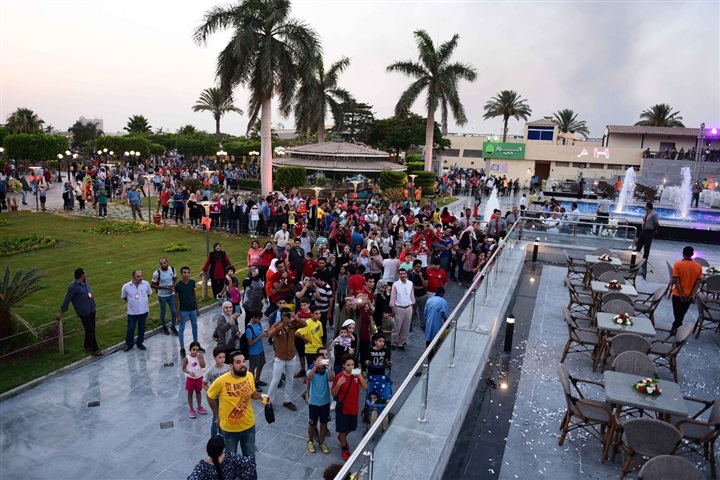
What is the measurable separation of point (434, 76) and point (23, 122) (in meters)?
53.4

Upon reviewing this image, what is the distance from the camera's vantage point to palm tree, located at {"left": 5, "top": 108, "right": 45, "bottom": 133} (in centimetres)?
6144

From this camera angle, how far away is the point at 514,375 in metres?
8.88

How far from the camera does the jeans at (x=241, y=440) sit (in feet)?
19.3

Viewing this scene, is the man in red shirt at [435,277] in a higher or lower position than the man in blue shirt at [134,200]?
lower

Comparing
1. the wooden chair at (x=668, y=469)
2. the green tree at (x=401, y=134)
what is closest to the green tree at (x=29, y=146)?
the green tree at (x=401, y=134)

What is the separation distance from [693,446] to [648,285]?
8.89 m

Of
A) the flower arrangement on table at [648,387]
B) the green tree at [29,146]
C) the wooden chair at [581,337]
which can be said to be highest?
the green tree at [29,146]

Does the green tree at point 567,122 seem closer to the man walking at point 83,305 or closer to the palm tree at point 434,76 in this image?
the palm tree at point 434,76

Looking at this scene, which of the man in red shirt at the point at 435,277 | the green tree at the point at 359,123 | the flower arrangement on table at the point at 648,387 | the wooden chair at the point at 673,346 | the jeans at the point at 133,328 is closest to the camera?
the flower arrangement on table at the point at 648,387

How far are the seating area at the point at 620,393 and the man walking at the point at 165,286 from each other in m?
7.17

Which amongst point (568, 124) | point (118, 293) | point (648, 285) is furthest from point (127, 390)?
point (568, 124)

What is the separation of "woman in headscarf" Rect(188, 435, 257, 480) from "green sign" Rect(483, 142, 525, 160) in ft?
184

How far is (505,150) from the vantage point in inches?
2244

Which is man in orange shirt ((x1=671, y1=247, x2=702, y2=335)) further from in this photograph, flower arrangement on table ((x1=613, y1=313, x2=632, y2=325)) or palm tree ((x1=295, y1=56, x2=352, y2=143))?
palm tree ((x1=295, y1=56, x2=352, y2=143))
